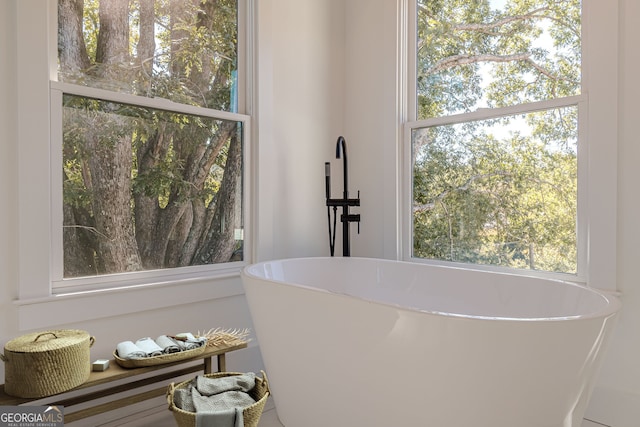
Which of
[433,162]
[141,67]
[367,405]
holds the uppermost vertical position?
[141,67]

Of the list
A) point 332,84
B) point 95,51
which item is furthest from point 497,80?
point 95,51

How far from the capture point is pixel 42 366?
4.57 feet

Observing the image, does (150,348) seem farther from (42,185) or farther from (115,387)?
(42,185)

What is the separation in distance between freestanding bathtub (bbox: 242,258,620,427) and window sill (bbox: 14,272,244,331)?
34 cm

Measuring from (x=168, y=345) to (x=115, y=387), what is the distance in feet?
0.98

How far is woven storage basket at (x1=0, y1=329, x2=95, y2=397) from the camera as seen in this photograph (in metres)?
1.38

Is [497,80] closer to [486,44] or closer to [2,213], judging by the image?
[486,44]

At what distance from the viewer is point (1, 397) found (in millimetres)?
1414

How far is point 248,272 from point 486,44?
1844 mm

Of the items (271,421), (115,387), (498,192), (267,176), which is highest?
(267,176)

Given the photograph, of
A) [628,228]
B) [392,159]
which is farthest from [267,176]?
[628,228]

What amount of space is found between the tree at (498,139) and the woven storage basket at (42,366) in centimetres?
194

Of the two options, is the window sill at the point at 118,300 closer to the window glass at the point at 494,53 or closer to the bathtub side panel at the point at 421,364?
the bathtub side panel at the point at 421,364

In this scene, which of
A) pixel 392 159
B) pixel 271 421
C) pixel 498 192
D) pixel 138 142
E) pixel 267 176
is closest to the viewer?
pixel 271 421
